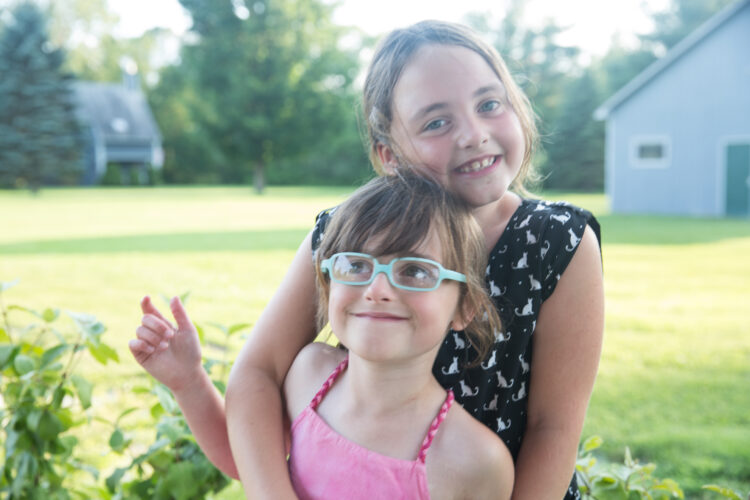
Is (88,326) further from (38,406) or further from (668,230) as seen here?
(668,230)

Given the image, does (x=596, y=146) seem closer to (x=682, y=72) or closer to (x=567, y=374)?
(x=682, y=72)

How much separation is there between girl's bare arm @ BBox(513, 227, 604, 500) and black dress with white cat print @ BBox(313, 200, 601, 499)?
1.0 inches

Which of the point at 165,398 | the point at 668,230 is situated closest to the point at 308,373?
the point at 165,398

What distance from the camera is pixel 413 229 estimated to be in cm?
123

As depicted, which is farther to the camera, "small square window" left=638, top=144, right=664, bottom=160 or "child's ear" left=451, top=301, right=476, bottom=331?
"small square window" left=638, top=144, right=664, bottom=160

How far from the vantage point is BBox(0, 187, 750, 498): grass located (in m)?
3.36

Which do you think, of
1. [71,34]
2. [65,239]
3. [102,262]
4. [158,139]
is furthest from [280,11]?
[102,262]

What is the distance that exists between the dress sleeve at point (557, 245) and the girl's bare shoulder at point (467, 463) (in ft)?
1.07

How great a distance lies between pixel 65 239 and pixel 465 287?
1153 centimetres

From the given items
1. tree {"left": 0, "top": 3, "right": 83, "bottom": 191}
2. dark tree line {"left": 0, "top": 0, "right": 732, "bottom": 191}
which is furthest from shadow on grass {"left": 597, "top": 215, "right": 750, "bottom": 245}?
tree {"left": 0, "top": 3, "right": 83, "bottom": 191}

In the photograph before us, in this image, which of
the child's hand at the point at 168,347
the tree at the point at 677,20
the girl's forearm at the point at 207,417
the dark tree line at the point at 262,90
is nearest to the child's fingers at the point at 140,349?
the child's hand at the point at 168,347

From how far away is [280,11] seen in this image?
35.3m

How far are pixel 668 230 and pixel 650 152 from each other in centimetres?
617

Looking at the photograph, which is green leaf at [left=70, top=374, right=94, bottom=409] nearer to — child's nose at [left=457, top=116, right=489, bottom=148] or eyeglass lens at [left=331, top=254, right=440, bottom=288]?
eyeglass lens at [left=331, top=254, right=440, bottom=288]
